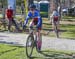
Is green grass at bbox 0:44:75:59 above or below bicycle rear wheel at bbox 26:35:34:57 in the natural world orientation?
below

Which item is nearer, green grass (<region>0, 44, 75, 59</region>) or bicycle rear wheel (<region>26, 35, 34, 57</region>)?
bicycle rear wheel (<region>26, 35, 34, 57</region>)

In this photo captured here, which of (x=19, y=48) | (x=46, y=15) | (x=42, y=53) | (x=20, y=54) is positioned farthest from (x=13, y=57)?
(x=46, y=15)

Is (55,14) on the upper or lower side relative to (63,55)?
upper

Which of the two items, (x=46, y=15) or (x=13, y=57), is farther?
(x=46, y=15)

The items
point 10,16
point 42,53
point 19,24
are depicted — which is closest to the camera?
point 42,53

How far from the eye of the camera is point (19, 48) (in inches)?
529

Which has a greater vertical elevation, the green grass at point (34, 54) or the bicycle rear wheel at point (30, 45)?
the bicycle rear wheel at point (30, 45)

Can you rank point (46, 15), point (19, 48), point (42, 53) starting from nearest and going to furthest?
point (42, 53) → point (19, 48) → point (46, 15)

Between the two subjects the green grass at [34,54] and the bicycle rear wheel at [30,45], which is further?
the green grass at [34,54]

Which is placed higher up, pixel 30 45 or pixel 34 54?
pixel 30 45

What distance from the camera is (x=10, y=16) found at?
20875mm

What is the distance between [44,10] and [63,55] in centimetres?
2440

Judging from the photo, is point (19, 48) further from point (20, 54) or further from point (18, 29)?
point (18, 29)

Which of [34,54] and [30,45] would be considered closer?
[30,45]
